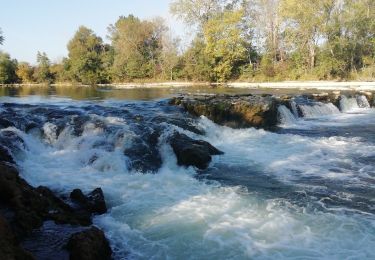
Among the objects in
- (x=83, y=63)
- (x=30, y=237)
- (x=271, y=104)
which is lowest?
(x=30, y=237)

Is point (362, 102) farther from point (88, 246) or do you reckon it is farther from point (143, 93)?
point (88, 246)

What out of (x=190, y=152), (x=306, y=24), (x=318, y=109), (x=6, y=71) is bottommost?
(x=190, y=152)

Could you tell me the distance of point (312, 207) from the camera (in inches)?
319

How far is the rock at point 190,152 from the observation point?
11.2 metres

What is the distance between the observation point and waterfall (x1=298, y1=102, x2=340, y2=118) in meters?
21.4

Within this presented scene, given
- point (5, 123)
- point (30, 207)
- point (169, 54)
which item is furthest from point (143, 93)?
point (30, 207)

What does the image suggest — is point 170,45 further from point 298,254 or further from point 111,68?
point 298,254

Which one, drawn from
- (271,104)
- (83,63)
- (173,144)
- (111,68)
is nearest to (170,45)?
(111,68)

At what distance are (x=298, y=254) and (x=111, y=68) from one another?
5184 centimetres

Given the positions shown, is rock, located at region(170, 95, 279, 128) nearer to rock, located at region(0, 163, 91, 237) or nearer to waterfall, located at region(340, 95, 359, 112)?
waterfall, located at region(340, 95, 359, 112)

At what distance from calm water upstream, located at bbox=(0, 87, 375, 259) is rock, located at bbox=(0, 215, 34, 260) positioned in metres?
1.96

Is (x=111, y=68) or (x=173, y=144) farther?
(x=111, y=68)

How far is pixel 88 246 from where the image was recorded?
5477mm

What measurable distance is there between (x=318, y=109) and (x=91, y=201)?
17.4 metres
